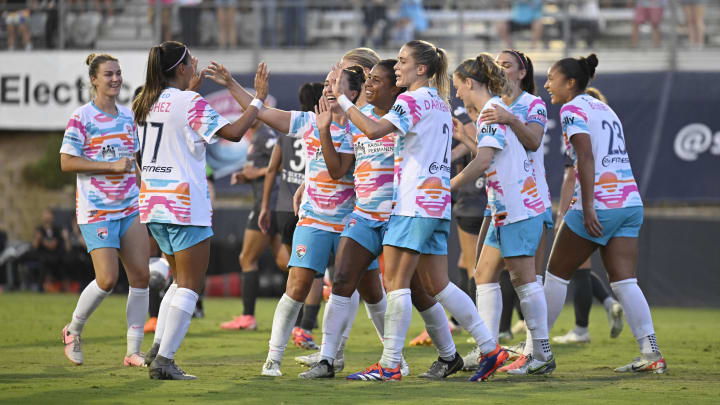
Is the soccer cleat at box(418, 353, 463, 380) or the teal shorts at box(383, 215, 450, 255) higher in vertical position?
the teal shorts at box(383, 215, 450, 255)

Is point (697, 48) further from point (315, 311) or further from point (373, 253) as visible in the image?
point (373, 253)

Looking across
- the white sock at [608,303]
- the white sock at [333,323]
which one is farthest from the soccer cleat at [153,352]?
the white sock at [608,303]

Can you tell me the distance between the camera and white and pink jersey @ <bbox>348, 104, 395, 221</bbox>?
6602 mm

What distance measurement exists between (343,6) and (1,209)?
7.52 meters

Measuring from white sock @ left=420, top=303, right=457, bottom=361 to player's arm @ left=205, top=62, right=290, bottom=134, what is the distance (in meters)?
1.50

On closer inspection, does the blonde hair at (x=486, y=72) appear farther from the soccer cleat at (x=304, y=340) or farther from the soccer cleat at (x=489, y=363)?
the soccer cleat at (x=304, y=340)

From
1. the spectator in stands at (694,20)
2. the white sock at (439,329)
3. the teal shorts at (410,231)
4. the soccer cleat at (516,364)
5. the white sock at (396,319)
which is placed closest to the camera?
the teal shorts at (410,231)

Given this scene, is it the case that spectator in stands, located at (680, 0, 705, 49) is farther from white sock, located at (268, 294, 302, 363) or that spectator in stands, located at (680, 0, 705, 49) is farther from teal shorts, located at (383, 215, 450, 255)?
white sock, located at (268, 294, 302, 363)

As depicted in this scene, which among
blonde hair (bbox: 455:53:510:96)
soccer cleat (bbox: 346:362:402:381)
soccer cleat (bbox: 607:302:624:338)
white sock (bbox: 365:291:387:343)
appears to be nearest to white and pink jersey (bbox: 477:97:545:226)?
blonde hair (bbox: 455:53:510:96)

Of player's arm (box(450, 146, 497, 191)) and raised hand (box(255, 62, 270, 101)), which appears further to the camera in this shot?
player's arm (box(450, 146, 497, 191))

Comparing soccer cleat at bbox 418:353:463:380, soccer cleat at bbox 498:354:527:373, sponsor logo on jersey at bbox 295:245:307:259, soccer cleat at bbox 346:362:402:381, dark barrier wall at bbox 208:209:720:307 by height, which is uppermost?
sponsor logo on jersey at bbox 295:245:307:259

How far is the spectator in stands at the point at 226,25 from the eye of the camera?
1966 centimetres

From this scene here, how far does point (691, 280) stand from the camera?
1619cm

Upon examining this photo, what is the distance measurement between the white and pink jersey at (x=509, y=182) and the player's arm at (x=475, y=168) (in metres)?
0.11
